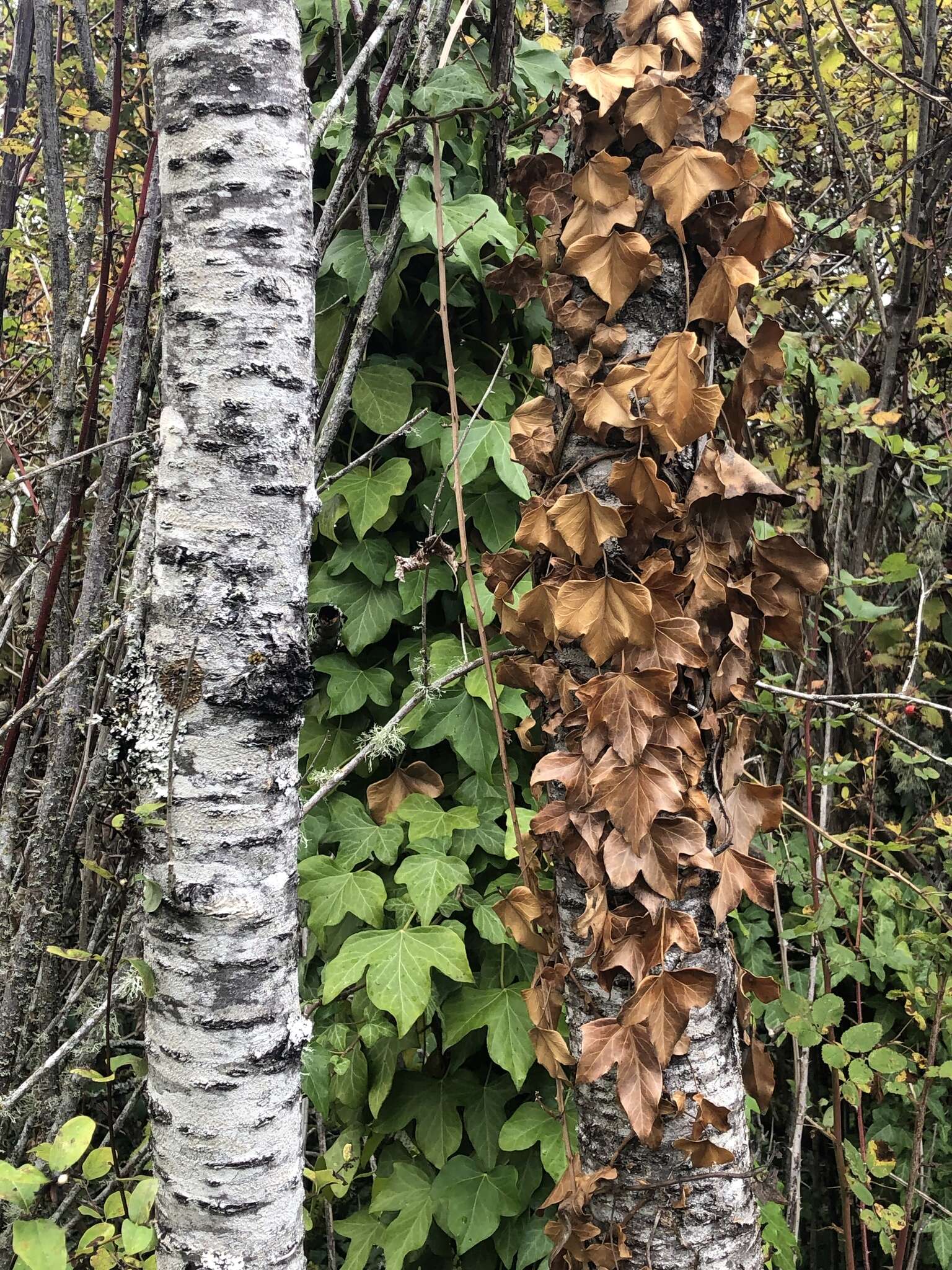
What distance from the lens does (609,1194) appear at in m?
1.04

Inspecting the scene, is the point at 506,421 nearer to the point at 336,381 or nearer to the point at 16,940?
the point at 336,381


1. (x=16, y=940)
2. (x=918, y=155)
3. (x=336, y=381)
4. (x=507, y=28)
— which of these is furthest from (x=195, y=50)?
(x=918, y=155)

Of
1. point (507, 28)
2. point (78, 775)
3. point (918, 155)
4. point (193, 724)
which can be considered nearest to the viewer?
point (193, 724)

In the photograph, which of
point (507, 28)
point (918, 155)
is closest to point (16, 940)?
point (507, 28)

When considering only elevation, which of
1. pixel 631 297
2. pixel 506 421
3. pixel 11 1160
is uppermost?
pixel 631 297

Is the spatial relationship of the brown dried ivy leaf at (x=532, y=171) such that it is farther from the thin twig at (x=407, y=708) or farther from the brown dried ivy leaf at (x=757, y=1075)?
the brown dried ivy leaf at (x=757, y=1075)

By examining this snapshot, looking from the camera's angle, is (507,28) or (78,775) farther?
(78,775)

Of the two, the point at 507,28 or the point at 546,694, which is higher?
the point at 507,28

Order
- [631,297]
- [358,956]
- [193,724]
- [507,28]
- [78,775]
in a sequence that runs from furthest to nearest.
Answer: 1. [78,775]
2. [507,28]
3. [358,956]
4. [631,297]
5. [193,724]

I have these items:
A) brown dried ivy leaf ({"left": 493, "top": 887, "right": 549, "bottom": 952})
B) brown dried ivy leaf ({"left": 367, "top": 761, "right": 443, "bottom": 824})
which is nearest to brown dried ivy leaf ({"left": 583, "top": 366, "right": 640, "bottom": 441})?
brown dried ivy leaf ({"left": 493, "top": 887, "right": 549, "bottom": 952})

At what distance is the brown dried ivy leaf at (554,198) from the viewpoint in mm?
1097

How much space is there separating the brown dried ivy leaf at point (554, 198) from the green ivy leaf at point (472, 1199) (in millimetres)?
1495

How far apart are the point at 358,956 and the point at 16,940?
0.71m

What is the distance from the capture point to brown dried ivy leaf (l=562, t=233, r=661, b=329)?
0.99 meters
